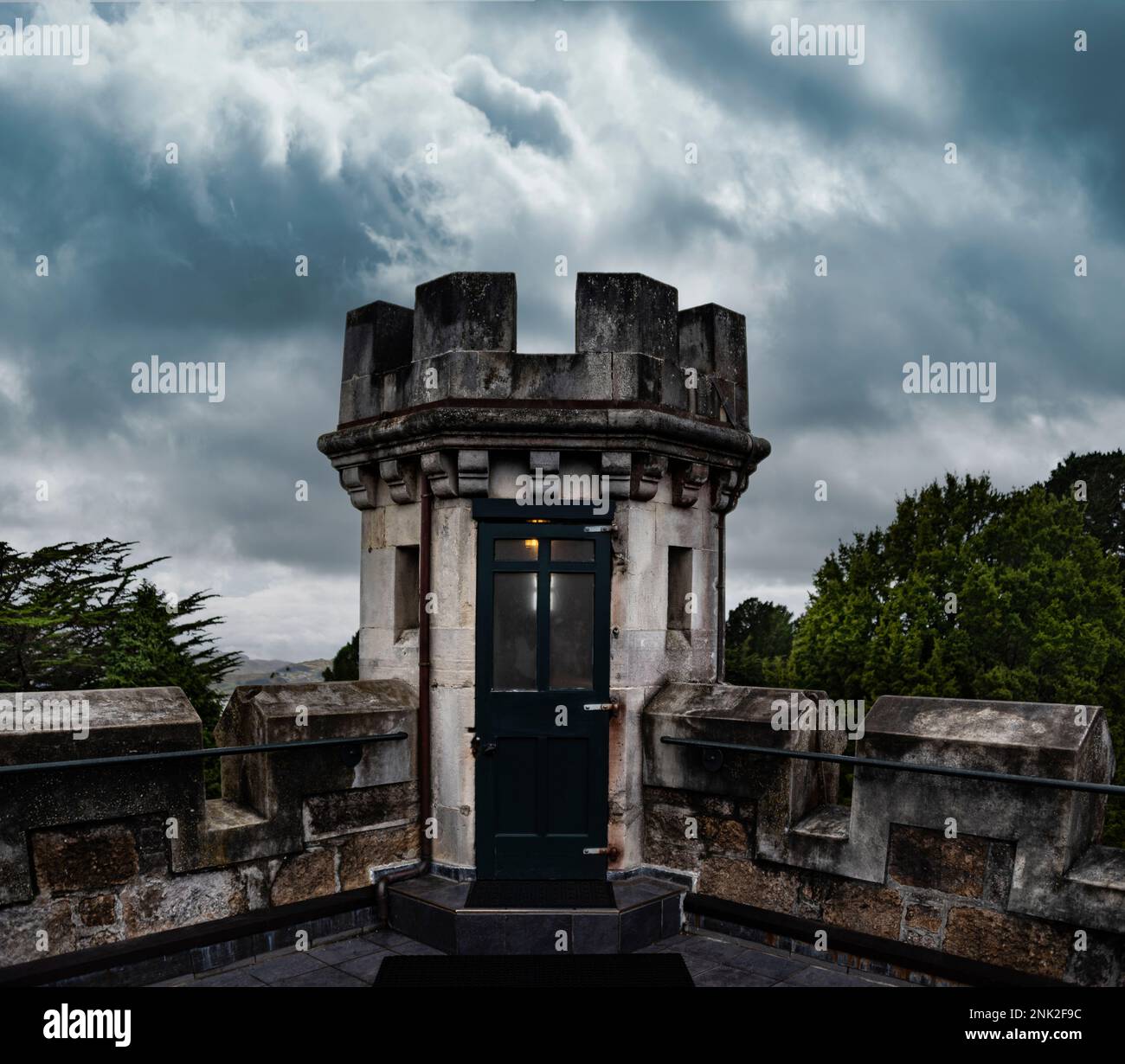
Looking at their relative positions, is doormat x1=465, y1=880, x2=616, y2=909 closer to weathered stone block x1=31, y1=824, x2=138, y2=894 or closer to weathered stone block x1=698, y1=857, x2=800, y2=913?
weathered stone block x1=698, y1=857, x2=800, y2=913

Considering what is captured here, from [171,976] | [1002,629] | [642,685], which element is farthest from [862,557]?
[171,976]

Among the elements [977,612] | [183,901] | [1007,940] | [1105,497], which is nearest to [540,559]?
[183,901]

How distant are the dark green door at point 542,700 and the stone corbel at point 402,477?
0.65 m

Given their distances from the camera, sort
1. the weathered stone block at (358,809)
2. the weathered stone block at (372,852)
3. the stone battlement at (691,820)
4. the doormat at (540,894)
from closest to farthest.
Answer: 1. the stone battlement at (691,820)
2. the doormat at (540,894)
3. the weathered stone block at (358,809)
4. the weathered stone block at (372,852)

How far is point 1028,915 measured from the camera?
4.16 meters

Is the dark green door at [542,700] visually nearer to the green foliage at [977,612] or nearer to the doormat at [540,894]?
the doormat at [540,894]

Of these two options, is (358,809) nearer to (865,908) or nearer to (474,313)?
(865,908)

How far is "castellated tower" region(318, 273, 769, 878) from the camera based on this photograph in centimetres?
555

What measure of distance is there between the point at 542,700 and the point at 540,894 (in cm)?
117

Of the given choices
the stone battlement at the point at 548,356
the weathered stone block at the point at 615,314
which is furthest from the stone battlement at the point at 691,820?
the weathered stone block at the point at 615,314

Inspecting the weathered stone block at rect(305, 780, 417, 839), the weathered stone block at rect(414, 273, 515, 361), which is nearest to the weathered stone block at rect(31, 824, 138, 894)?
the weathered stone block at rect(305, 780, 417, 839)

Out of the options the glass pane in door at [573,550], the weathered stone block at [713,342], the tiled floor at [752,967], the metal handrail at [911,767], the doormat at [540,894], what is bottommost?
the tiled floor at [752,967]

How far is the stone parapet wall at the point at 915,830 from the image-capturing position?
4.08 meters

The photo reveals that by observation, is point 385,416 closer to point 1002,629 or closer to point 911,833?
point 911,833
